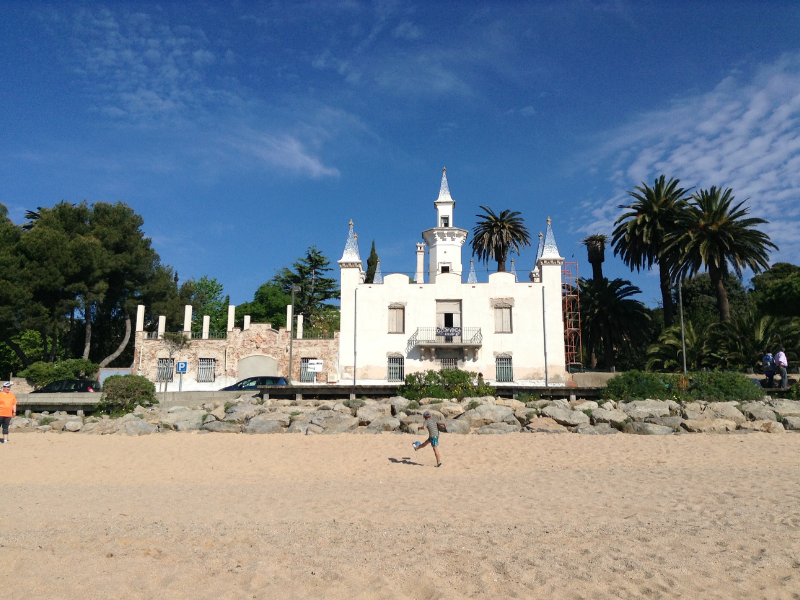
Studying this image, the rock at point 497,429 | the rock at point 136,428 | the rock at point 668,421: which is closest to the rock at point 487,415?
the rock at point 497,429

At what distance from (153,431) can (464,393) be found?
527 inches

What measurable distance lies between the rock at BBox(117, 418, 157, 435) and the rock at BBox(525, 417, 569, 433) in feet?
47.0

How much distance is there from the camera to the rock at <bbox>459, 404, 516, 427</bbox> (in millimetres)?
20641

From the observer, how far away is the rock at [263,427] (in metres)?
21.1

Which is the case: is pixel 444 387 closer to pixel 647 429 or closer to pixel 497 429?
pixel 497 429

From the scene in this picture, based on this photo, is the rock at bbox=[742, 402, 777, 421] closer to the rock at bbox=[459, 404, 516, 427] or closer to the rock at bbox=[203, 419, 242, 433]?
the rock at bbox=[459, 404, 516, 427]

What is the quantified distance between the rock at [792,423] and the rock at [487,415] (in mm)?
9791

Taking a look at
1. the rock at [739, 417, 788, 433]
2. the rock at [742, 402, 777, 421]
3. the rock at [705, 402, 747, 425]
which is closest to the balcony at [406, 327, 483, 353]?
the rock at [705, 402, 747, 425]

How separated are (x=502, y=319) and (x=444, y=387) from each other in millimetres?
8978

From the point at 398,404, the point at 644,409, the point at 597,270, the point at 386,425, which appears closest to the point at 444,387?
the point at 398,404

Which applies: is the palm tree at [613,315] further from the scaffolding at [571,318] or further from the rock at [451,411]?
the rock at [451,411]

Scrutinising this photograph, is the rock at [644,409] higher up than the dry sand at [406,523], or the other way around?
the rock at [644,409]

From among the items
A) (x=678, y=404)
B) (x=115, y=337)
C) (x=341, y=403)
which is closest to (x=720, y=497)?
(x=678, y=404)

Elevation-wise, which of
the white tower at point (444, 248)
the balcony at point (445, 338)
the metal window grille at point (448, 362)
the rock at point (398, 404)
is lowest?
the rock at point (398, 404)
